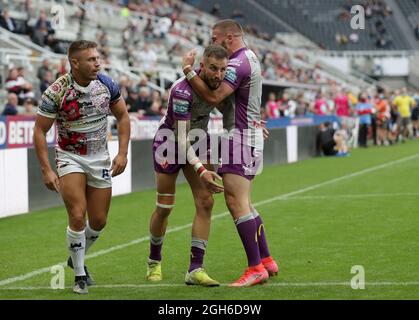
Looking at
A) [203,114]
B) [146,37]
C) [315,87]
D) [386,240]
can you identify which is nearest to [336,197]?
[386,240]

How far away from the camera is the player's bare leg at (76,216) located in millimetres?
7957

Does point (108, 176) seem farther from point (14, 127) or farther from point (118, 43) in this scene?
point (118, 43)

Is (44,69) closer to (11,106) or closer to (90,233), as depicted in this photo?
(11,106)

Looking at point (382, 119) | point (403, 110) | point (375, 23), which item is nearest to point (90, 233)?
point (382, 119)

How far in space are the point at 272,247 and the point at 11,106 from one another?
29.2ft

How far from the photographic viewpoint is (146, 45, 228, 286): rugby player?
801cm

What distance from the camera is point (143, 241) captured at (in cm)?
1125

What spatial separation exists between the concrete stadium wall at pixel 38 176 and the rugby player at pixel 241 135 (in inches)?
251

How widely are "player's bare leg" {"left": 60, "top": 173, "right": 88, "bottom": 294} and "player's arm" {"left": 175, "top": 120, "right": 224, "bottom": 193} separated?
89 cm

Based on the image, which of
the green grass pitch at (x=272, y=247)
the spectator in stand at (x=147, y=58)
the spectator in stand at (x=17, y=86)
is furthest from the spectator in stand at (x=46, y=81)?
the spectator in stand at (x=147, y=58)

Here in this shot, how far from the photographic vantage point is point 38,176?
586 inches

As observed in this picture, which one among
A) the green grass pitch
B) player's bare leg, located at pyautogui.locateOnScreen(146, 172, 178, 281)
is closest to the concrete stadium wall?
the green grass pitch

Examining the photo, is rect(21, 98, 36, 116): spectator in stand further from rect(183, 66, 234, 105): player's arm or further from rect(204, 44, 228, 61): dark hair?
rect(204, 44, 228, 61): dark hair

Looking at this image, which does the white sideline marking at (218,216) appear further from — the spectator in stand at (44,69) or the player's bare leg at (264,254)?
the spectator in stand at (44,69)
